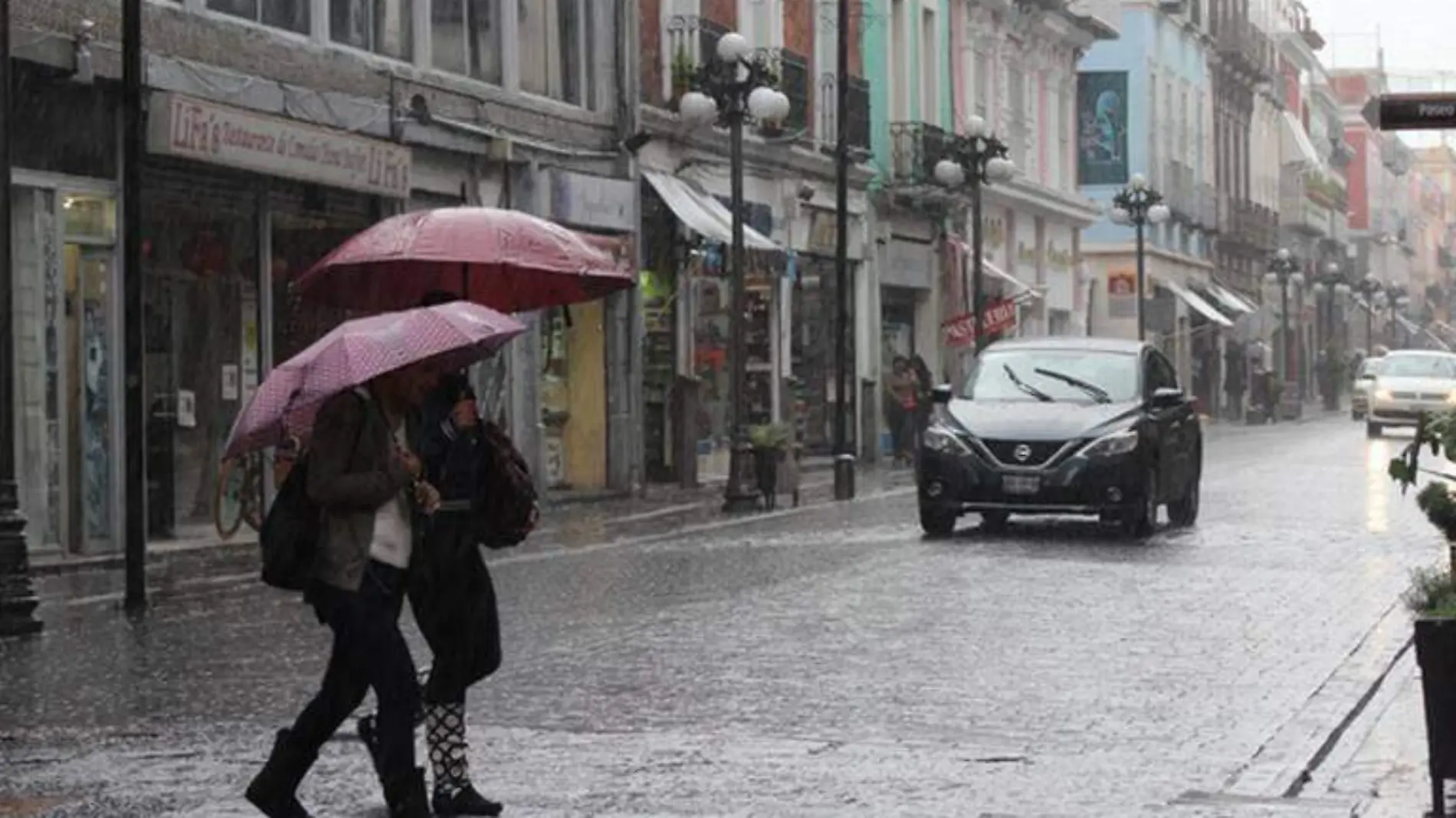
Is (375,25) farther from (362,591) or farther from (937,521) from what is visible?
(362,591)

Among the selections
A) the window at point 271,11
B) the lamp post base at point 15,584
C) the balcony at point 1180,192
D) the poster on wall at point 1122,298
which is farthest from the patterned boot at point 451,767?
the balcony at point 1180,192

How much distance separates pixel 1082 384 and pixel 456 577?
52.0ft

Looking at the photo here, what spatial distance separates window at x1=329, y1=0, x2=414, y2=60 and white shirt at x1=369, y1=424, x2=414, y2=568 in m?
19.4

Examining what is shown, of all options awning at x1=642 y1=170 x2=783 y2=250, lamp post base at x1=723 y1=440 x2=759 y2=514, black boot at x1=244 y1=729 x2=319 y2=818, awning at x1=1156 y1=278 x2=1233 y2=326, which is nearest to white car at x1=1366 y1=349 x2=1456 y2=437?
awning at x1=1156 y1=278 x2=1233 y2=326

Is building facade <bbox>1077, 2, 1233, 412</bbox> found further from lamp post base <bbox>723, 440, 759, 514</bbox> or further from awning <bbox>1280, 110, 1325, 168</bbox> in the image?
lamp post base <bbox>723, 440, 759, 514</bbox>

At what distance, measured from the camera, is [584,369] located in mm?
35312

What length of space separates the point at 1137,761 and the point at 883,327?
38.7 meters

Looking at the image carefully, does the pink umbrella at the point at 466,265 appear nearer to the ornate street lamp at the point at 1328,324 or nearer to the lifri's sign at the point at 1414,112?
the lifri's sign at the point at 1414,112

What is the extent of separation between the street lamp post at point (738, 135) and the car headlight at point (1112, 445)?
22.3 ft

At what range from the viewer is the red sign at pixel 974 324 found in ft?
161

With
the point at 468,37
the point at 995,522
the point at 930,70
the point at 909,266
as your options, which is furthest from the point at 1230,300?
the point at 995,522

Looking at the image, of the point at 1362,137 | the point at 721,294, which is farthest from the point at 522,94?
the point at 1362,137

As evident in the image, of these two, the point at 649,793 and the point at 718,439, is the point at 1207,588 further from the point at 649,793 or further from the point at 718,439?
the point at 718,439

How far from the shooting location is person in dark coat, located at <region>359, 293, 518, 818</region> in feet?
32.4
